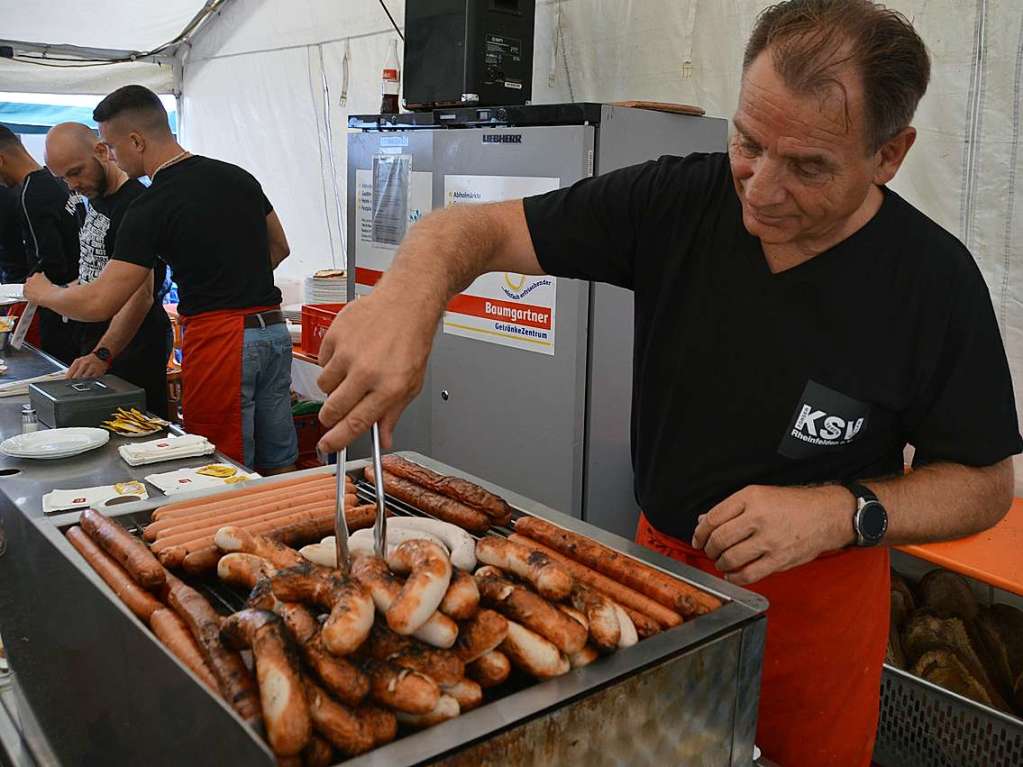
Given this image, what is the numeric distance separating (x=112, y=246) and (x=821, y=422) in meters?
4.09

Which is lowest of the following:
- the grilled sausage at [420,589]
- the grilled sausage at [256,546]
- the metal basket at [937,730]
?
the metal basket at [937,730]

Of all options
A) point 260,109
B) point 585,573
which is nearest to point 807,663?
point 585,573

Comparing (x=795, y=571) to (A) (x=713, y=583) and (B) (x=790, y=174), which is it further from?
(B) (x=790, y=174)

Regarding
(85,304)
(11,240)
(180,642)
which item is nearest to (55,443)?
(85,304)

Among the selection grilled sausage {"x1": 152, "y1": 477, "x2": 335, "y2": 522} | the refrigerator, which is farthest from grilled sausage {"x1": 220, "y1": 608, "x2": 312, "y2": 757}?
the refrigerator

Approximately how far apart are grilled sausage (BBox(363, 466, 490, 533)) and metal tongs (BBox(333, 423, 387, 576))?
10.5 inches

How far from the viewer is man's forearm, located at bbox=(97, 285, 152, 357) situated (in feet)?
14.1

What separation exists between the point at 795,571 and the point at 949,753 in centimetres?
165

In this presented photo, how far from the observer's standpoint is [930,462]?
1782mm

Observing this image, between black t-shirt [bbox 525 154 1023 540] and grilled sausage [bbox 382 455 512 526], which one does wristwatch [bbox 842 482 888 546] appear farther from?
grilled sausage [bbox 382 455 512 526]

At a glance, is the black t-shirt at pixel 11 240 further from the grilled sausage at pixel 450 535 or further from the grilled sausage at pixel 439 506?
the grilled sausage at pixel 450 535

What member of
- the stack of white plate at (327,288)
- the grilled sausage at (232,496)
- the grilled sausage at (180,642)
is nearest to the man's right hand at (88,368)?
the stack of white plate at (327,288)

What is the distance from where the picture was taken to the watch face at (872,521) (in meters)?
1.60

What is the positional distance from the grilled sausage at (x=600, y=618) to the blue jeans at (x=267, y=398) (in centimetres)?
335
